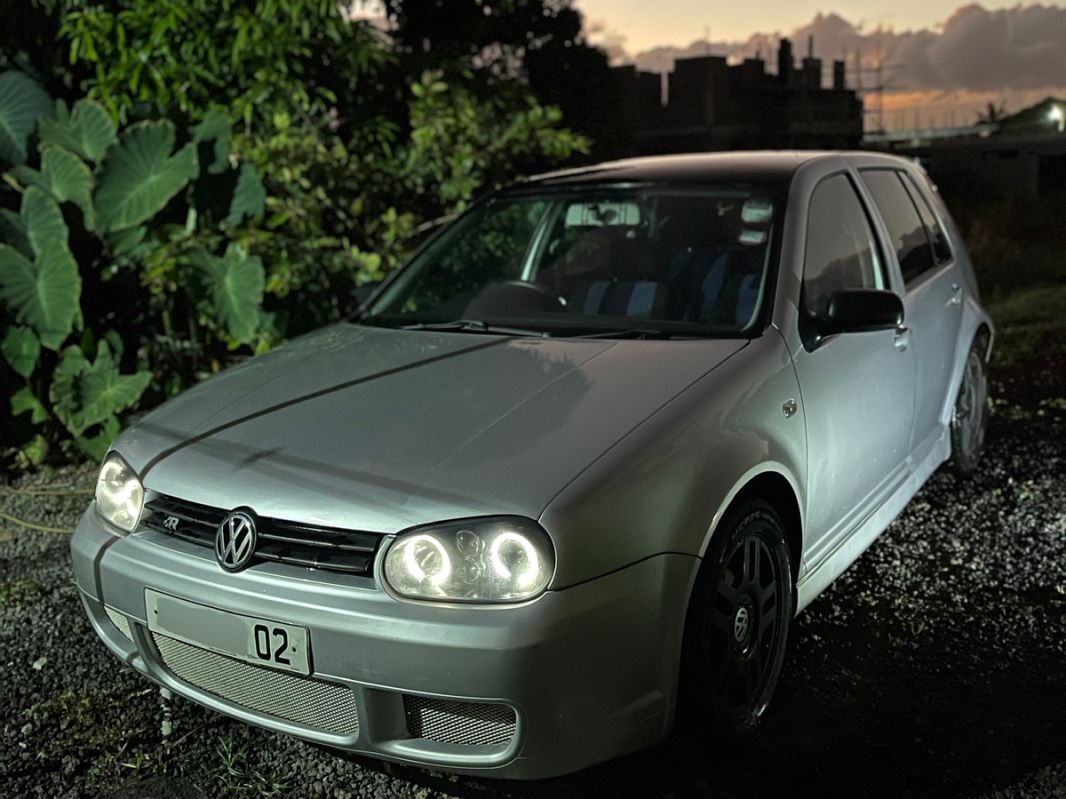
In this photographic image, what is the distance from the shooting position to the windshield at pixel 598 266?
11.2 feet

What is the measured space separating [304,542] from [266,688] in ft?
1.25

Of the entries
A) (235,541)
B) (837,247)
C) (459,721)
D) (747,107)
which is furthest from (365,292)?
(747,107)

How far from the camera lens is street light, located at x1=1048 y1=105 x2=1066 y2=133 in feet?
183

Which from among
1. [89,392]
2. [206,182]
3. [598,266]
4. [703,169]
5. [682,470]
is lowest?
[89,392]

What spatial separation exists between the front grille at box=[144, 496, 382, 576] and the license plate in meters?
0.14

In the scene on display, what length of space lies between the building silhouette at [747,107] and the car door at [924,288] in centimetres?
1813

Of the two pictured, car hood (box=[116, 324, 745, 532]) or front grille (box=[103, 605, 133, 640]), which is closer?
car hood (box=[116, 324, 745, 532])

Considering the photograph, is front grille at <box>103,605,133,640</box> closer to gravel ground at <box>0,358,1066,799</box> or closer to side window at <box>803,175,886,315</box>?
gravel ground at <box>0,358,1066,799</box>

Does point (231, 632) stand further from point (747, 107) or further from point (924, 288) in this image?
point (747, 107)

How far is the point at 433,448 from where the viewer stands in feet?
8.46

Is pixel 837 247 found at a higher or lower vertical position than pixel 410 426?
higher

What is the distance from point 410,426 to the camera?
2.72m

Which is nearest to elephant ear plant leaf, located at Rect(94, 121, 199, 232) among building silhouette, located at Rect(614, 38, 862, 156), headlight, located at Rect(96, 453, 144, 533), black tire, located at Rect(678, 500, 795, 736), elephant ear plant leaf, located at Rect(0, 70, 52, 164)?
elephant ear plant leaf, located at Rect(0, 70, 52, 164)

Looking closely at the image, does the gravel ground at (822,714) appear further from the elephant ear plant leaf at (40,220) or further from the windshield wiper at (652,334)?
the elephant ear plant leaf at (40,220)
